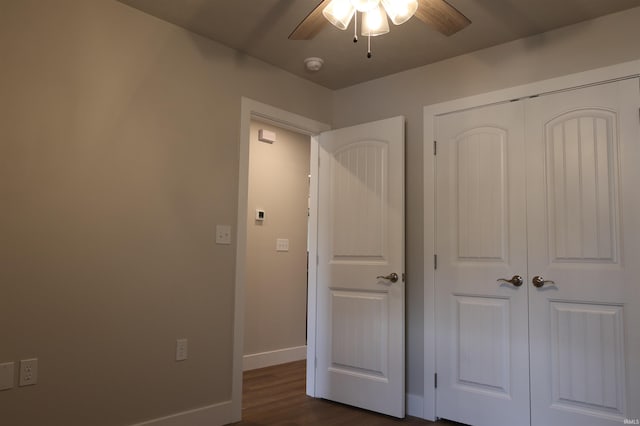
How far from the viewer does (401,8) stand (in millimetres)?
1929

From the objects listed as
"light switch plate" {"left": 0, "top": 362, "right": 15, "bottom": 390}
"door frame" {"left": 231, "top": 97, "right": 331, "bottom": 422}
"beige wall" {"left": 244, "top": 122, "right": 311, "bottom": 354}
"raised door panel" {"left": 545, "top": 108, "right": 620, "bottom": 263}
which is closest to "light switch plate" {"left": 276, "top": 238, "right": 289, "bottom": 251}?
"beige wall" {"left": 244, "top": 122, "right": 311, "bottom": 354}

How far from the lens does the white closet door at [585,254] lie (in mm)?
2512

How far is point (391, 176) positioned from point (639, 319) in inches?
66.7

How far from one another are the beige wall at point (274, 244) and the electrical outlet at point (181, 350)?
173 cm

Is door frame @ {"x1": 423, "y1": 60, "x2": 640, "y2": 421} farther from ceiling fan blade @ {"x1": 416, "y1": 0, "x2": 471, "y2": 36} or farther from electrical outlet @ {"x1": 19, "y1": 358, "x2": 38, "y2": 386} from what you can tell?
electrical outlet @ {"x1": 19, "y1": 358, "x2": 38, "y2": 386}

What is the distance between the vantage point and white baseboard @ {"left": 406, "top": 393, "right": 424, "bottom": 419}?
3.21m

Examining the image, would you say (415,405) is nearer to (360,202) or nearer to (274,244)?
(360,202)

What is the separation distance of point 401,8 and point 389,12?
68 millimetres

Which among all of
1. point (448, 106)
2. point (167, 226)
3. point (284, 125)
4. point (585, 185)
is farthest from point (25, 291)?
point (585, 185)

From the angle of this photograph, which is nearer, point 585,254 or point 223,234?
point 585,254

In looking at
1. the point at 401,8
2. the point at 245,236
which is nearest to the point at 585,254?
the point at 401,8

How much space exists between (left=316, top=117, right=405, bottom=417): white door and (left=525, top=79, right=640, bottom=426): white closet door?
88cm

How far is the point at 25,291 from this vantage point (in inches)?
88.7

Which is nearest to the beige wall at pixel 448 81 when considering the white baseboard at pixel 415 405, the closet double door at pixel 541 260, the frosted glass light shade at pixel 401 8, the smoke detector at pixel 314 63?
the white baseboard at pixel 415 405
